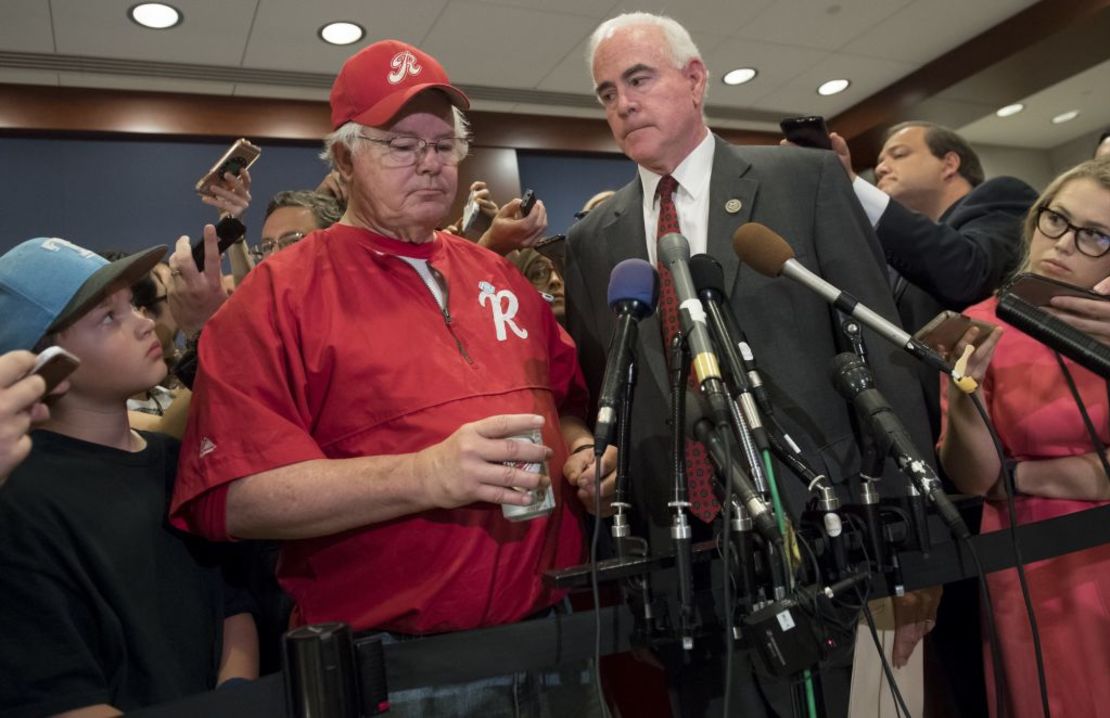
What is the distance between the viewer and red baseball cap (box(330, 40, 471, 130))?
1488 millimetres

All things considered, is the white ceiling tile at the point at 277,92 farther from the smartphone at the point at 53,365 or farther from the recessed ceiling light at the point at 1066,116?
the recessed ceiling light at the point at 1066,116

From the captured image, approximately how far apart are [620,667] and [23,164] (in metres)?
4.22

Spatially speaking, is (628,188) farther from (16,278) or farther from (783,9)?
(783,9)

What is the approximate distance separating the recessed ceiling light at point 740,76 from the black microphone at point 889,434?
4.41m

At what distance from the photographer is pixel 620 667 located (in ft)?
4.73

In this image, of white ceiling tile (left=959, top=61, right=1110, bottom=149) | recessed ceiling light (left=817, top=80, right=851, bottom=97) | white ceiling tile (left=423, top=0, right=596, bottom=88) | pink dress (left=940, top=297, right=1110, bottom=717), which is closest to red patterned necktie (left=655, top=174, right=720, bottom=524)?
pink dress (left=940, top=297, right=1110, bottom=717)

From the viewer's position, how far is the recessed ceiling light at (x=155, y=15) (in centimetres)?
364

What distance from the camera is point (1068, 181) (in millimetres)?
1959

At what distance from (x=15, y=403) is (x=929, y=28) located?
209 inches

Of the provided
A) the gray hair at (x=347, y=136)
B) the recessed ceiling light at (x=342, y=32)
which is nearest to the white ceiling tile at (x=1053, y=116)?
the recessed ceiling light at (x=342, y=32)

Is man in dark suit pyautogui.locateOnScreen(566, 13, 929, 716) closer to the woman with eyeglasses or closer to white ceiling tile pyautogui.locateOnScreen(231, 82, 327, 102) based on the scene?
the woman with eyeglasses

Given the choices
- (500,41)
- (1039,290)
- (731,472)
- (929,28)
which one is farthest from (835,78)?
(731,472)

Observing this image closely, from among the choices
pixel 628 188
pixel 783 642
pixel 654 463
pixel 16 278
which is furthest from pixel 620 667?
pixel 16 278

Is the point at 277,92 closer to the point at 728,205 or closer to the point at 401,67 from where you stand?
the point at 401,67
